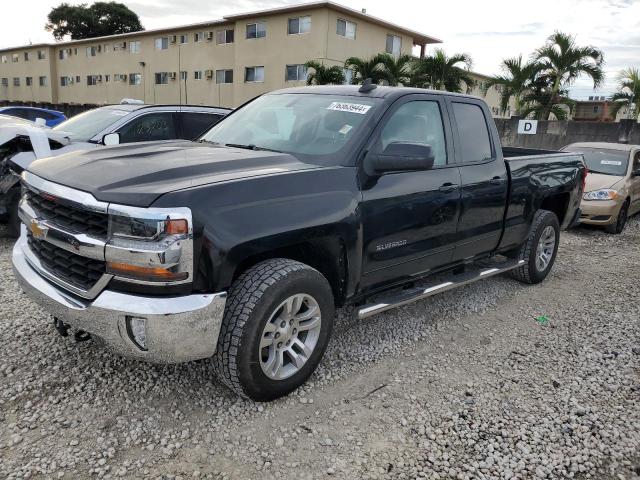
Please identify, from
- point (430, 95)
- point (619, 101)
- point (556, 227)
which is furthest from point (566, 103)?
point (430, 95)

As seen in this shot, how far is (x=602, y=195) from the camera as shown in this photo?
8.67 meters

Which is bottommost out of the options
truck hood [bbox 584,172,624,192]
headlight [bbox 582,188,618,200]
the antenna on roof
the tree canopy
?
headlight [bbox 582,188,618,200]

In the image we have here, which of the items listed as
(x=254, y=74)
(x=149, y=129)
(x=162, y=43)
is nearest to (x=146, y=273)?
(x=149, y=129)

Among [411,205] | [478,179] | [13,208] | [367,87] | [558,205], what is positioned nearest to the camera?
[411,205]

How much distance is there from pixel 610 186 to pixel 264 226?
8.15m

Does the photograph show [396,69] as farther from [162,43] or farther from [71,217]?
[162,43]

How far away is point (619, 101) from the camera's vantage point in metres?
19.4

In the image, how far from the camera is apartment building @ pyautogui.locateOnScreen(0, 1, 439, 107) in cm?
2822

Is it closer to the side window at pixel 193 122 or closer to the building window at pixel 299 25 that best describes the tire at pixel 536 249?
the side window at pixel 193 122

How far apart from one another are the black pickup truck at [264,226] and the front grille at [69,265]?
0.01m

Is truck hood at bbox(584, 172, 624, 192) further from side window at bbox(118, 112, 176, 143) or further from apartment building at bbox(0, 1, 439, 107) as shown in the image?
apartment building at bbox(0, 1, 439, 107)

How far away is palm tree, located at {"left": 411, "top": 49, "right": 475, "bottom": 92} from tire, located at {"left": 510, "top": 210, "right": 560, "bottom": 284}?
15452mm

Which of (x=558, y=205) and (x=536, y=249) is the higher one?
(x=558, y=205)

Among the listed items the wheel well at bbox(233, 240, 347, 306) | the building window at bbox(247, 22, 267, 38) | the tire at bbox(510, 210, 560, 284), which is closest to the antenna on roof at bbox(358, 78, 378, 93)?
the wheel well at bbox(233, 240, 347, 306)
